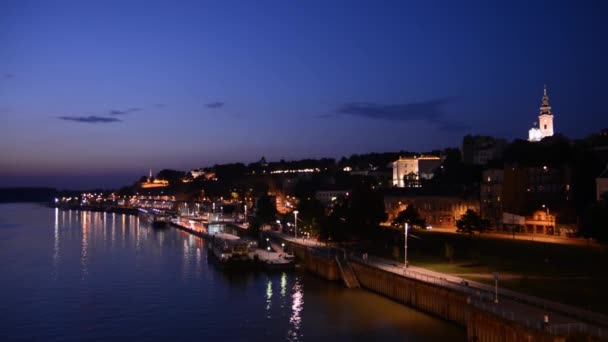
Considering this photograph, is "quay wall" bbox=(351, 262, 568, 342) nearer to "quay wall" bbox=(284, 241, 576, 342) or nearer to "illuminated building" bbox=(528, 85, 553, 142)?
"quay wall" bbox=(284, 241, 576, 342)

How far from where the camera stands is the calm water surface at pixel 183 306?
29188 millimetres

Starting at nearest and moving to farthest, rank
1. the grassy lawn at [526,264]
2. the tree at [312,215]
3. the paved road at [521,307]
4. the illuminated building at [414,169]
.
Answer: the paved road at [521,307], the grassy lawn at [526,264], the tree at [312,215], the illuminated building at [414,169]

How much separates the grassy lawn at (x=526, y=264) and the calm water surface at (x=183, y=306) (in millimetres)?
4250

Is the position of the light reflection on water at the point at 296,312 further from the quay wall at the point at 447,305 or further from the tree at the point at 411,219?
the tree at the point at 411,219

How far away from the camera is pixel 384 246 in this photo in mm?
51406

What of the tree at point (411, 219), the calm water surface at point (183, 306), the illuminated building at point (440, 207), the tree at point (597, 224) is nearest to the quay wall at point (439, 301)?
the calm water surface at point (183, 306)

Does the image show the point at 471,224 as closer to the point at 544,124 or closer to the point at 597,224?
the point at 597,224

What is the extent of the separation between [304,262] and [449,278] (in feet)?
65.0

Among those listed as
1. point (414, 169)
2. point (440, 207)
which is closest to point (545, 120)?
point (414, 169)

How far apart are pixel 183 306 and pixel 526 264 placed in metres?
19.8

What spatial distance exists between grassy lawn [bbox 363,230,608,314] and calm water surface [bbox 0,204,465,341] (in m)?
4.25

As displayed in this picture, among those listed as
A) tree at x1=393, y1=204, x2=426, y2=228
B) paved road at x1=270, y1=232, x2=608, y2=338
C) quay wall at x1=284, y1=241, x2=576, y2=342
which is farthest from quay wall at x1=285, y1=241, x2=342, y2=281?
tree at x1=393, y1=204, x2=426, y2=228

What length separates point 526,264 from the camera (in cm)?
3562

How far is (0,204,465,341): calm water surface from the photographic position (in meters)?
29.2
